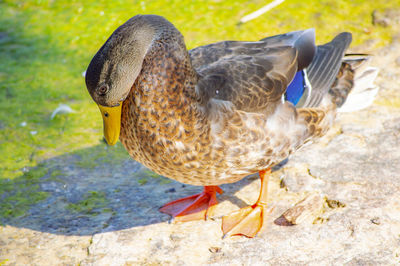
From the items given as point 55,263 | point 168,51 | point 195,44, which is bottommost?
point 55,263

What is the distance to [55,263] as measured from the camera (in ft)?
10.7

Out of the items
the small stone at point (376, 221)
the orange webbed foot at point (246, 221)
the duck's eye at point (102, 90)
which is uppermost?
the duck's eye at point (102, 90)

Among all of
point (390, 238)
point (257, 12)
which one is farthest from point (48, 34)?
point (390, 238)

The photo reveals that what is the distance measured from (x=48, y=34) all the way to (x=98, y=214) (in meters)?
3.65

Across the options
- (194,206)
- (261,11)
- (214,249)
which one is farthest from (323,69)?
(261,11)

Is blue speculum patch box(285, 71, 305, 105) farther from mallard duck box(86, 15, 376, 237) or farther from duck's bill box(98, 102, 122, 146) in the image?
duck's bill box(98, 102, 122, 146)

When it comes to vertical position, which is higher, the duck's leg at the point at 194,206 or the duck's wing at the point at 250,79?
the duck's wing at the point at 250,79

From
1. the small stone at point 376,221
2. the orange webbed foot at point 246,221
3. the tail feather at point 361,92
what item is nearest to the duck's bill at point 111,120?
the orange webbed foot at point 246,221

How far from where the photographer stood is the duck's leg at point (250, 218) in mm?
3467

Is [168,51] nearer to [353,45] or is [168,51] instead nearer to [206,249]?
[206,249]

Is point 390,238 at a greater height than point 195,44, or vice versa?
point 195,44

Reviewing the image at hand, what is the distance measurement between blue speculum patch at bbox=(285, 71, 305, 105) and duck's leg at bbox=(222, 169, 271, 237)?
57 cm

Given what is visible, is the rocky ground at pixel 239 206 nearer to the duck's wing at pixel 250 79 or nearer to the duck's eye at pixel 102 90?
the duck's wing at pixel 250 79

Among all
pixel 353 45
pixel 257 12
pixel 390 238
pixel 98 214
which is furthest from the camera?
pixel 257 12
